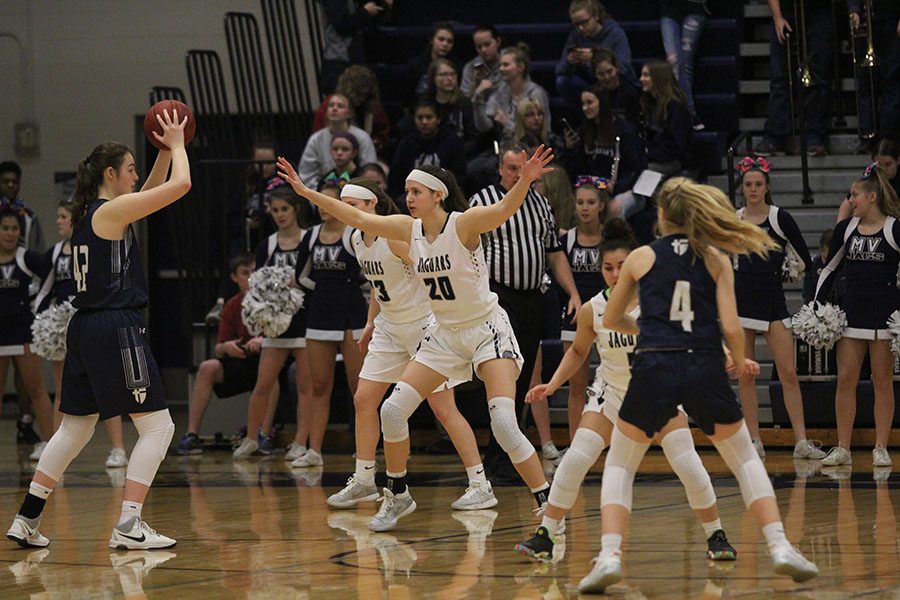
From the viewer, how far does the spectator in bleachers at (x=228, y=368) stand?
428 inches

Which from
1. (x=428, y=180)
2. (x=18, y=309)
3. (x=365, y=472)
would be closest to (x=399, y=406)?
(x=365, y=472)

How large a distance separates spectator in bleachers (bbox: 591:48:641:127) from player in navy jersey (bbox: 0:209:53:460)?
4.53m

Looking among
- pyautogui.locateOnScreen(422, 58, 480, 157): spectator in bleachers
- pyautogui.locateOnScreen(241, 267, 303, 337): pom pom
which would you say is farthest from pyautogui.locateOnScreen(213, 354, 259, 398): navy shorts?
pyautogui.locateOnScreen(422, 58, 480, 157): spectator in bleachers

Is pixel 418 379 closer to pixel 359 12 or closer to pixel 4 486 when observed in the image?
pixel 4 486

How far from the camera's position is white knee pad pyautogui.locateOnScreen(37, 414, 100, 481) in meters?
6.35

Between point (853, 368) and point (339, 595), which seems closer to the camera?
point (339, 595)

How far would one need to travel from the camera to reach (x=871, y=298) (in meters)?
9.20

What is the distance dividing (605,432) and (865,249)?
13.3ft

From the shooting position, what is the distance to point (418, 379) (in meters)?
6.77

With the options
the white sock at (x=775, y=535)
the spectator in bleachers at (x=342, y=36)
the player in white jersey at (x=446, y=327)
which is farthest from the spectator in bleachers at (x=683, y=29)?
the white sock at (x=775, y=535)

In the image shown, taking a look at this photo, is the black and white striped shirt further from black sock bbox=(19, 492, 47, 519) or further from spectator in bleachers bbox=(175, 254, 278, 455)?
black sock bbox=(19, 492, 47, 519)

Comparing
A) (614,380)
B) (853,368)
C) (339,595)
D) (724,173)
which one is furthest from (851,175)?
(339,595)

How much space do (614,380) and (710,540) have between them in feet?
2.50

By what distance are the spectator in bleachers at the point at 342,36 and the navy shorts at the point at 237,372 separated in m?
3.29
